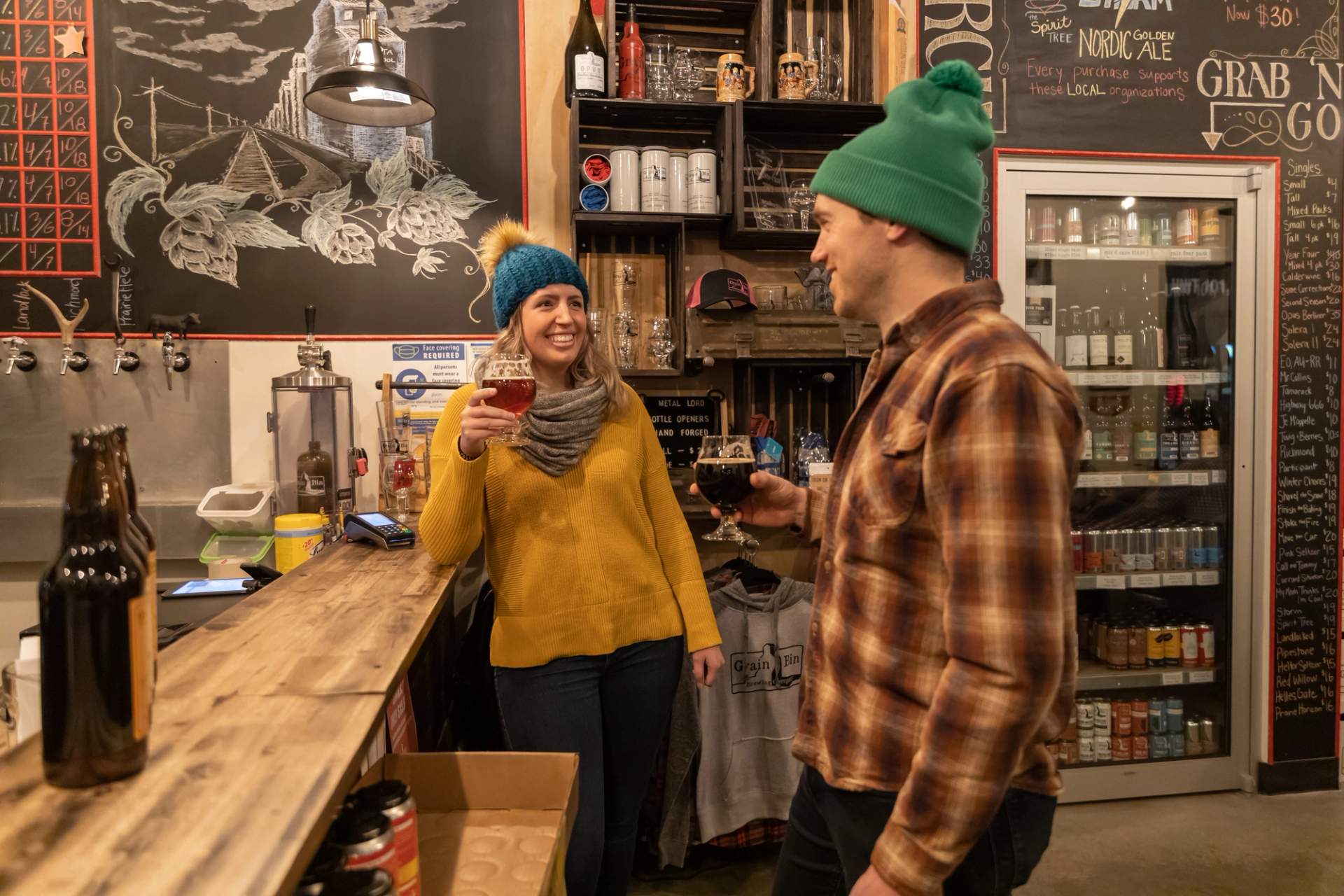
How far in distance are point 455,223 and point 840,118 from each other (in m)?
1.49

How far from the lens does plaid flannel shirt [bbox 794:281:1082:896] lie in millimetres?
979

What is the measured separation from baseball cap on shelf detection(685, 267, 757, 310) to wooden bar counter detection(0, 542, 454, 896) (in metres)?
1.80

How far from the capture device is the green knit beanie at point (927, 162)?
3.90 ft

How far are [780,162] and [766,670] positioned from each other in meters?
1.89

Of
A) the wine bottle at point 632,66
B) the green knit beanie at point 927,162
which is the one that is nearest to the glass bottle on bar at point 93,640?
the green knit beanie at point 927,162

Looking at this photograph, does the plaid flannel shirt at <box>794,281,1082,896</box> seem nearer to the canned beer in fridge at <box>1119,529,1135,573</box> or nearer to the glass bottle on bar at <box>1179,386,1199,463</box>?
the canned beer in fridge at <box>1119,529,1135,573</box>

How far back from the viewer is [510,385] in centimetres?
175

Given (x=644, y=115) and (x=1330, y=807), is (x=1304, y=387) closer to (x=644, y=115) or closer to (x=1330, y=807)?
(x=1330, y=807)

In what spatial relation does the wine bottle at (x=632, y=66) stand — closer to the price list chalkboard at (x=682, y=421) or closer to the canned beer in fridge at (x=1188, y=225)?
the price list chalkboard at (x=682, y=421)

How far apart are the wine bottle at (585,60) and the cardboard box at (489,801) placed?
7.60ft

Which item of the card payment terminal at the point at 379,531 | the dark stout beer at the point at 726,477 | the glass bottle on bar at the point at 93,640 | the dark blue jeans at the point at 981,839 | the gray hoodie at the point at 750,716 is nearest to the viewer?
the glass bottle on bar at the point at 93,640

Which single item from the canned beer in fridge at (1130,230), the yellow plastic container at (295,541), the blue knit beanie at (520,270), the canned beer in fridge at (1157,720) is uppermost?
the canned beer in fridge at (1130,230)

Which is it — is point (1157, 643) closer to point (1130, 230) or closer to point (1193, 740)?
point (1193, 740)

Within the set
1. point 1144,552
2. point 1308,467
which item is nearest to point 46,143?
point 1144,552
